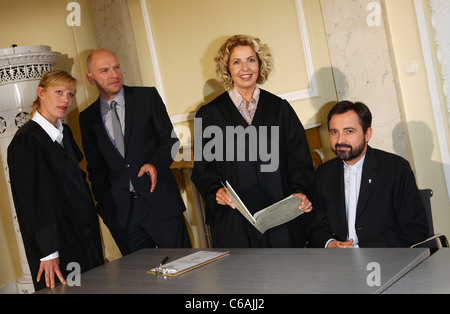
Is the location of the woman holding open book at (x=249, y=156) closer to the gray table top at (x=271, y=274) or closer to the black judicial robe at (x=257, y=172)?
the black judicial robe at (x=257, y=172)

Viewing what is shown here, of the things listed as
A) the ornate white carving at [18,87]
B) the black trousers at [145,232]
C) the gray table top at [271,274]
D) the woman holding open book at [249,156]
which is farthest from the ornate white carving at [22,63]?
the gray table top at [271,274]

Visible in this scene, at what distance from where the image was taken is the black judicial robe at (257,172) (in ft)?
11.0

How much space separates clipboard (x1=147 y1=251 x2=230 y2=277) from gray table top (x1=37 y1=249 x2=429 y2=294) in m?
0.03

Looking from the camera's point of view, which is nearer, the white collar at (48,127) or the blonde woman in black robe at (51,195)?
the blonde woman in black robe at (51,195)

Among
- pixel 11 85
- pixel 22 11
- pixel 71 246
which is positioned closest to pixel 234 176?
pixel 71 246

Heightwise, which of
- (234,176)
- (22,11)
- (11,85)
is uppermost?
(22,11)

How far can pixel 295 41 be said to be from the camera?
4.61m

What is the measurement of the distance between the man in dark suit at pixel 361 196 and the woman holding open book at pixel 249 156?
0.18m

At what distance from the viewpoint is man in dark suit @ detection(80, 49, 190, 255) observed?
11.8 feet

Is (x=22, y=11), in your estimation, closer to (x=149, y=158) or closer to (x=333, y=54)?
(x=149, y=158)

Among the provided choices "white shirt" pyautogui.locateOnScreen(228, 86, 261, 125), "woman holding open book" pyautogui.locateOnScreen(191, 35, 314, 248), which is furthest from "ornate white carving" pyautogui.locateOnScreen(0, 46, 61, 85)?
"white shirt" pyautogui.locateOnScreen(228, 86, 261, 125)

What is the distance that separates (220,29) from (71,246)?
2.57m

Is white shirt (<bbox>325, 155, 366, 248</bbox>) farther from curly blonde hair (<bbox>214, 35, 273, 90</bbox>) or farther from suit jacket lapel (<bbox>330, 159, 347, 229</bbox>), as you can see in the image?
curly blonde hair (<bbox>214, 35, 273, 90</bbox>)

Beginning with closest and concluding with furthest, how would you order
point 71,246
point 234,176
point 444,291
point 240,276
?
point 444,291, point 240,276, point 71,246, point 234,176
